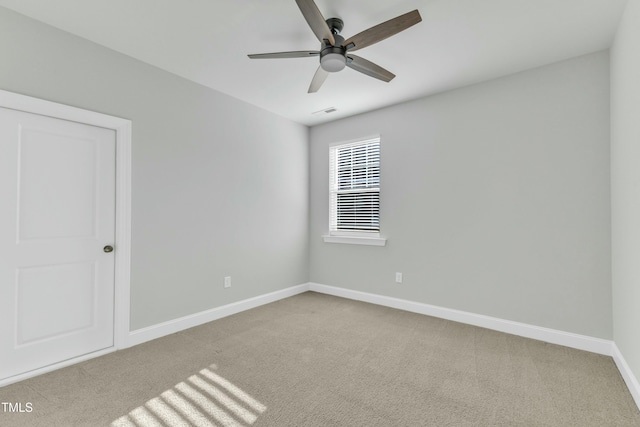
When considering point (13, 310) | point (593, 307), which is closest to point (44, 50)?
point (13, 310)

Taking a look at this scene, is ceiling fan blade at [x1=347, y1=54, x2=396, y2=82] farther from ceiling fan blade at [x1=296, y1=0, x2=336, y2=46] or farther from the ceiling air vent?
the ceiling air vent

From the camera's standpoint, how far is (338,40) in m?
2.31

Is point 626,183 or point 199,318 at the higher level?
point 626,183

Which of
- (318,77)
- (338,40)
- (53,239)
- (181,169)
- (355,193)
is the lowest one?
(53,239)

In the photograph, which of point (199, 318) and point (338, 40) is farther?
point (199, 318)

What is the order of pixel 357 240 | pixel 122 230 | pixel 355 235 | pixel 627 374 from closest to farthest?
1. pixel 627 374
2. pixel 122 230
3. pixel 357 240
4. pixel 355 235

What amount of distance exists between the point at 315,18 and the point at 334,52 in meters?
0.38

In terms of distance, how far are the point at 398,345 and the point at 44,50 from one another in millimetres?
3754

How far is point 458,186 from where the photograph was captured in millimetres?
3414

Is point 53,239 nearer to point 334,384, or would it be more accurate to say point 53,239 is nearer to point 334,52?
point 334,384

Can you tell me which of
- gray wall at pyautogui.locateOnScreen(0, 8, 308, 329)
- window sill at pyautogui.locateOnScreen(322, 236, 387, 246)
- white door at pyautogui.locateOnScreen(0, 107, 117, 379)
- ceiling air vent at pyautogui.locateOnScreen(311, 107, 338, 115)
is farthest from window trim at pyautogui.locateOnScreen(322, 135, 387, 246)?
white door at pyautogui.locateOnScreen(0, 107, 117, 379)

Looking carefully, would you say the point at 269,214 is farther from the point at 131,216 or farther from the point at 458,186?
the point at 458,186

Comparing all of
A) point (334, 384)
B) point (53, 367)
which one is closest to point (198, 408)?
point (334, 384)

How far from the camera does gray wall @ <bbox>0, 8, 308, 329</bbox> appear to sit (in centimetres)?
239
